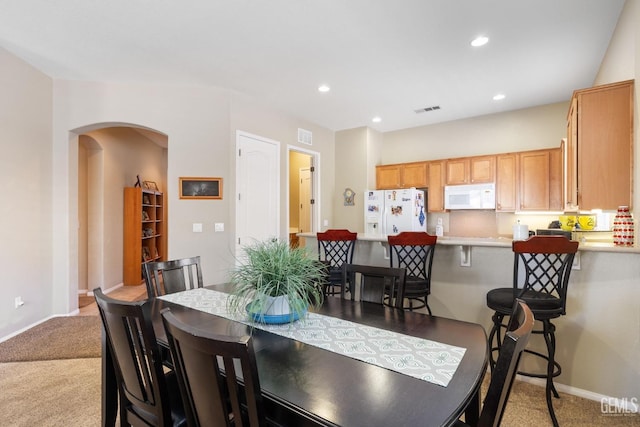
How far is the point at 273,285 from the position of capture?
1.53 meters

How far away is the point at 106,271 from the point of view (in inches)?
200

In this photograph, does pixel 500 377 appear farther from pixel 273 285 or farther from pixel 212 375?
pixel 273 285

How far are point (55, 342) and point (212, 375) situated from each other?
10.6ft

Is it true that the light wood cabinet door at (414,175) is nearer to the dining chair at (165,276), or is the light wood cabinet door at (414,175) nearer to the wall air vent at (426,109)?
the wall air vent at (426,109)

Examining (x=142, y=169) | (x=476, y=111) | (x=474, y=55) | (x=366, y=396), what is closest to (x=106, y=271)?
(x=142, y=169)

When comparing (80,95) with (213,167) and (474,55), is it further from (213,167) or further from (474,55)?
(474,55)

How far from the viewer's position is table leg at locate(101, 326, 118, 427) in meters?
1.59

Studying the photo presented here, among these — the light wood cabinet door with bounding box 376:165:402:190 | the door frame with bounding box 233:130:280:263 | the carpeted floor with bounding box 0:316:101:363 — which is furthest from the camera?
the light wood cabinet door with bounding box 376:165:402:190

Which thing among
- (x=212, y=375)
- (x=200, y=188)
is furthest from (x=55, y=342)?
(x=212, y=375)

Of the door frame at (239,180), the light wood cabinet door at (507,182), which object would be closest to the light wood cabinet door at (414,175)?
the light wood cabinet door at (507,182)

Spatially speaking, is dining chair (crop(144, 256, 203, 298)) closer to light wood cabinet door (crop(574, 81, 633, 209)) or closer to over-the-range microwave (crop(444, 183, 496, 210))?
light wood cabinet door (crop(574, 81, 633, 209))

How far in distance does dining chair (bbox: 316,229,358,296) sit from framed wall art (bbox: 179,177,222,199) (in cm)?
160

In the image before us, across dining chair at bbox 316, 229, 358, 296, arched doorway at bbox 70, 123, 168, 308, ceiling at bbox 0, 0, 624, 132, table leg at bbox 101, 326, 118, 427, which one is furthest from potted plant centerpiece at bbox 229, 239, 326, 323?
arched doorway at bbox 70, 123, 168, 308

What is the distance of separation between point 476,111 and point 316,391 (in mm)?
5195
